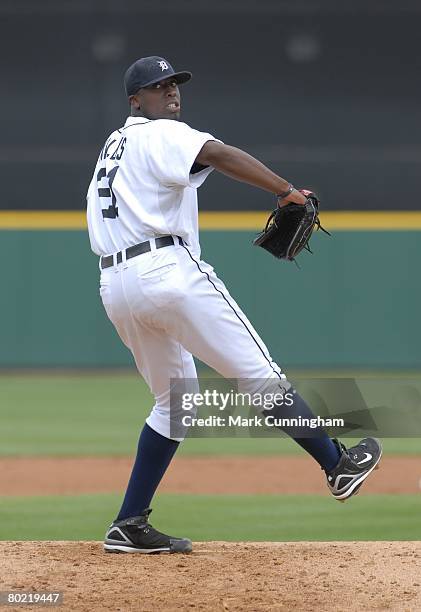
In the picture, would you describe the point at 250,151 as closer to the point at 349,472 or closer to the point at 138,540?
the point at 138,540

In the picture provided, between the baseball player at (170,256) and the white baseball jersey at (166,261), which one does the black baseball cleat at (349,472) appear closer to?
the baseball player at (170,256)

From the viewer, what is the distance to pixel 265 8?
1222cm

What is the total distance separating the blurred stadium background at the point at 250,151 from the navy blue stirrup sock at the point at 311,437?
7694 mm

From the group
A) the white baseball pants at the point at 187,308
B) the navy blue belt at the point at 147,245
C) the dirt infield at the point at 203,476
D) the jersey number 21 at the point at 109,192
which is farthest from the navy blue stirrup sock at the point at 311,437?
the dirt infield at the point at 203,476

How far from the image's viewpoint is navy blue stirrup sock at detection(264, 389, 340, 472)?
3.66 meters

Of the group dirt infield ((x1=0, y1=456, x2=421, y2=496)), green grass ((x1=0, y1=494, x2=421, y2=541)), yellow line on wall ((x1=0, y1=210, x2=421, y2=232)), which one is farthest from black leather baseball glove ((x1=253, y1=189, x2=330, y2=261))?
yellow line on wall ((x1=0, y1=210, x2=421, y2=232))

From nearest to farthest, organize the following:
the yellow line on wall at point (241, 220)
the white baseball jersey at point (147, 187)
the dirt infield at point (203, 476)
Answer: the white baseball jersey at point (147, 187), the dirt infield at point (203, 476), the yellow line on wall at point (241, 220)

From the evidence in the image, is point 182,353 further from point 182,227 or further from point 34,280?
point 34,280

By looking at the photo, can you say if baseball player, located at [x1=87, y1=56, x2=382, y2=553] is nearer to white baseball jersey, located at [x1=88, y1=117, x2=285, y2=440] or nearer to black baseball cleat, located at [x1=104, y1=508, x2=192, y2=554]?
white baseball jersey, located at [x1=88, y1=117, x2=285, y2=440]

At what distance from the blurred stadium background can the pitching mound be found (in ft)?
24.4

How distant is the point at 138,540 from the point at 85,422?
5083 mm

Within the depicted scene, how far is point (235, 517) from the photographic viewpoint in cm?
563

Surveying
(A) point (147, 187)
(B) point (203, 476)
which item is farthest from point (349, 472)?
(B) point (203, 476)

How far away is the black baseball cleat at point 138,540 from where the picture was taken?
12.9 feet
